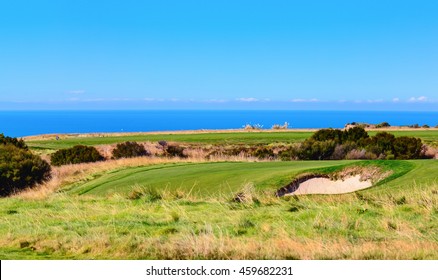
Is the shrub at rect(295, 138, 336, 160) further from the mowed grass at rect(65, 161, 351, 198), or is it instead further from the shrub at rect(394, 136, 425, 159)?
the mowed grass at rect(65, 161, 351, 198)

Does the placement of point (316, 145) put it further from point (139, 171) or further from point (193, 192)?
point (193, 192)

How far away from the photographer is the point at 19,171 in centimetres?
2658

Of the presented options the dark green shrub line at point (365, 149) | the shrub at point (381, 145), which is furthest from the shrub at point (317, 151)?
the shrub at point (381, 145)

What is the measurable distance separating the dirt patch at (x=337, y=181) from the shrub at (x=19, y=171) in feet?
49.0

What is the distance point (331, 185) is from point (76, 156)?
23.8 meters

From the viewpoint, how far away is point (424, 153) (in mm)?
31047

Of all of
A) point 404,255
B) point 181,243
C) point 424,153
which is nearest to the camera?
point 404,255

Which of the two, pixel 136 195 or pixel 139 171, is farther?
pixel 139 171

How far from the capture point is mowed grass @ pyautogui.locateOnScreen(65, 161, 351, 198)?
15.8 metres

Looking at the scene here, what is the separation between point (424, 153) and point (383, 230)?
23102 millimetres

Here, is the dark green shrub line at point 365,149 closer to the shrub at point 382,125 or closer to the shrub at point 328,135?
the shrub at point 328,135

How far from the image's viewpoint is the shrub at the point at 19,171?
85.3ft

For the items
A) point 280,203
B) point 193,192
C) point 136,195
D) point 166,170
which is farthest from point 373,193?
point 166,170

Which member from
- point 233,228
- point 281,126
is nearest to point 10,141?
point 233,228
